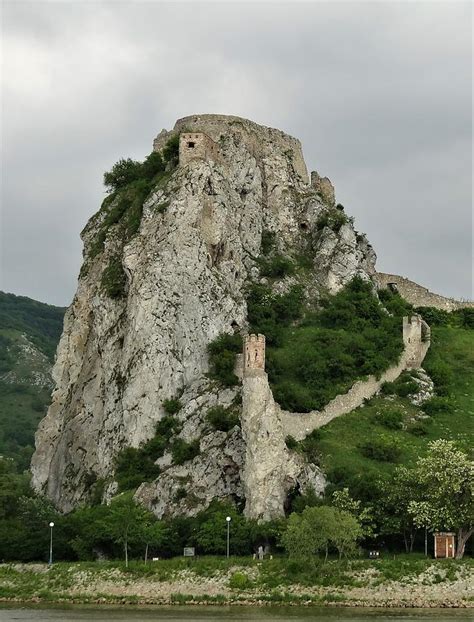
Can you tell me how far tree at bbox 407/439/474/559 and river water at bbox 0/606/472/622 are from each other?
10.6 metres

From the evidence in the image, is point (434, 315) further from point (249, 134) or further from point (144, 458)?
point (144, 458)

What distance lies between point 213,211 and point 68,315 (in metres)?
21.0

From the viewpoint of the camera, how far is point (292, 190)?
12388 cm

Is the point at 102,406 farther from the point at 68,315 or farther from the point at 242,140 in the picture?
the point at 242,140

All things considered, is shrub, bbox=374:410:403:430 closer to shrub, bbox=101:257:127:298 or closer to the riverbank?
the riverbank

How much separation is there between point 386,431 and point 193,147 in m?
35.2

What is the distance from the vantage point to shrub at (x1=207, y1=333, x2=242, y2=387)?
95375 millimetres

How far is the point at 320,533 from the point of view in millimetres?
74875

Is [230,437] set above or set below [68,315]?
below

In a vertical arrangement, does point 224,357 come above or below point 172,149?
below

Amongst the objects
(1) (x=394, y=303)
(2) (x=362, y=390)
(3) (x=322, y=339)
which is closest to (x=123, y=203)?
(3) (x=322, y=339)

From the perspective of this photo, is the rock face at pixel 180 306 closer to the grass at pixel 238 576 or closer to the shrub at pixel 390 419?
the grass at pixel 238 576

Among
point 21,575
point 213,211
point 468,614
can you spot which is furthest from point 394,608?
Result: point 213,211

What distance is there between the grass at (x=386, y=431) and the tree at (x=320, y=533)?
25.8ft
